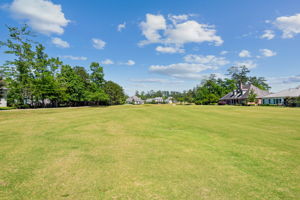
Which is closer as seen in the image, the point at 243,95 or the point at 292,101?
the point at 292,101

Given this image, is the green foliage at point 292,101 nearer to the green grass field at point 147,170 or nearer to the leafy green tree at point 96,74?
the green grass field at point 147,170

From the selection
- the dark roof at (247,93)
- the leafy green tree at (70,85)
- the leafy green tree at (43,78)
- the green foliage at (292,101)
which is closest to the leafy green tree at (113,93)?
the leafy green tree at (70,85)

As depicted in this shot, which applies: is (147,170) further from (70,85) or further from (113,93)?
(113,93)

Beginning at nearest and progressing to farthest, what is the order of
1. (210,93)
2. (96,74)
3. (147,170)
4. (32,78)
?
(147,170)
(32,78)
(96,74)
(210,93)

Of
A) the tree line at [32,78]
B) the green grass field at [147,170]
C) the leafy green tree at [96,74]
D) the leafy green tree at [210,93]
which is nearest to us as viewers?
the green grass field at [147,170]

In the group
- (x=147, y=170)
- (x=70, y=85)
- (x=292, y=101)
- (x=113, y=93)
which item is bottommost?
(x=147, y=170)

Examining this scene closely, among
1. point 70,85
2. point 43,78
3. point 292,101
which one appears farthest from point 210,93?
point 43,78

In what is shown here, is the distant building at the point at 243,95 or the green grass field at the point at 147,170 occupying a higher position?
the distant building at the point at 243,95

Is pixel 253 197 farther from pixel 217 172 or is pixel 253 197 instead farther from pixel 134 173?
pixel 134 173

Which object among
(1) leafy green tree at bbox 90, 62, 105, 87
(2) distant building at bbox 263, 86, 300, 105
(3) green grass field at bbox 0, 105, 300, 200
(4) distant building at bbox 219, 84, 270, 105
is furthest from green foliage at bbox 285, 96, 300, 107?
(1) leafy green tree at bbox 90, 62, 105, 87

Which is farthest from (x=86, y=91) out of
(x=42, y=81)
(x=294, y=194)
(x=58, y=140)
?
(x=294, y=194)

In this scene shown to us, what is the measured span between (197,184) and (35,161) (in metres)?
4.69

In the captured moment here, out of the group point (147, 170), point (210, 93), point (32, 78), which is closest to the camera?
point (147, 170)

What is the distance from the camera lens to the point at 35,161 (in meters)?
4.55
